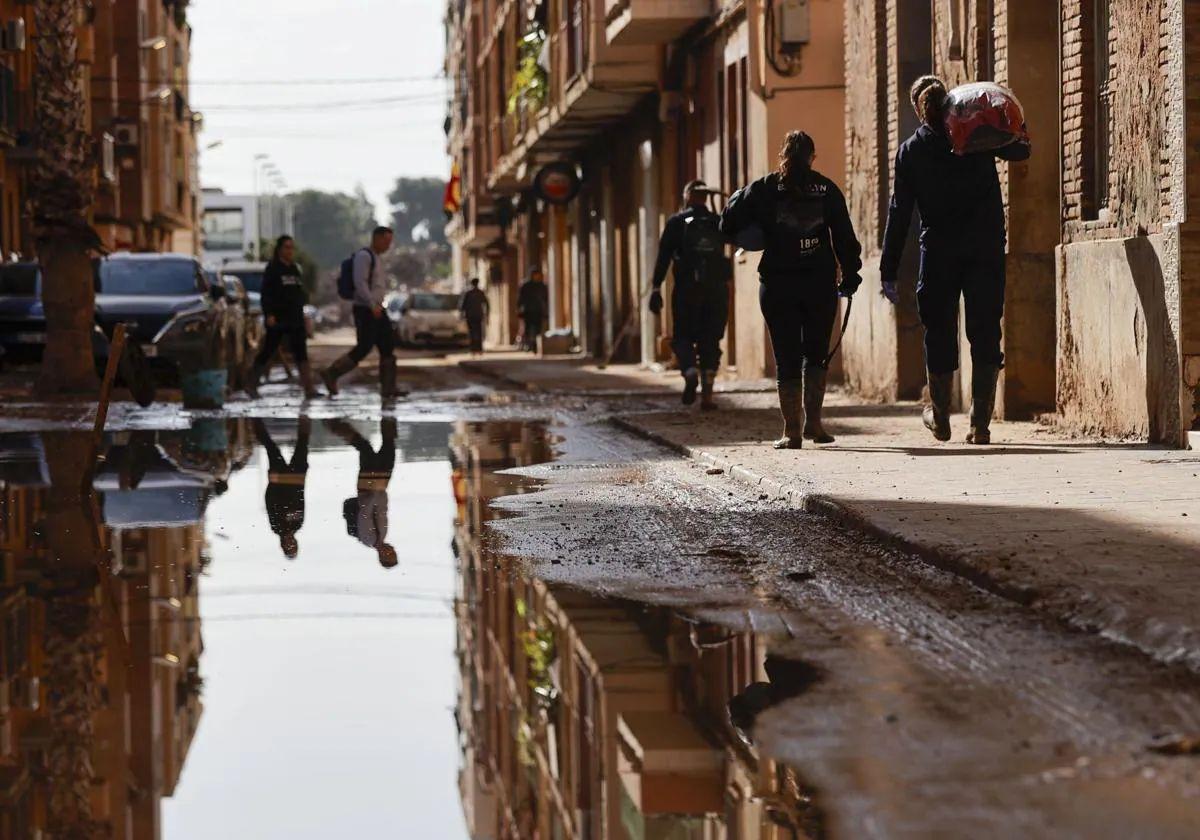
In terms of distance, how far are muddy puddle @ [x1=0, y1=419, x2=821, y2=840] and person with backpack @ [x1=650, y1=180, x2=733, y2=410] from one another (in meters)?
8.26

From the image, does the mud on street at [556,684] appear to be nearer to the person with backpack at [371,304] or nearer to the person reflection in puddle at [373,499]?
the person reflection in puddle at [373,499]

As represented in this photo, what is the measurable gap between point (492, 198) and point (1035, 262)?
181 ft

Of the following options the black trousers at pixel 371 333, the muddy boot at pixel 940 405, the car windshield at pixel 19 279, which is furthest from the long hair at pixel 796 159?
the car windshield at pixel 19 279

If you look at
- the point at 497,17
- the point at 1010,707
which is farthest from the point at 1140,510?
the point at 497,17

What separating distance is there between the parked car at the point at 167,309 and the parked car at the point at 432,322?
31626 millimetres

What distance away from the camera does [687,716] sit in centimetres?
536

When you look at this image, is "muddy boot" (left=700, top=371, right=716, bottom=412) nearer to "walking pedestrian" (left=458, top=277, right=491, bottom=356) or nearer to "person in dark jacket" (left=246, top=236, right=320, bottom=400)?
"person in dark jacket" (left=246, top=236, right=320, bottom=400)

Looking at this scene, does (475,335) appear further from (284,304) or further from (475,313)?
(284,304)

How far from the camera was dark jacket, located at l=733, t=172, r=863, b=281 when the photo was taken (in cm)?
1362

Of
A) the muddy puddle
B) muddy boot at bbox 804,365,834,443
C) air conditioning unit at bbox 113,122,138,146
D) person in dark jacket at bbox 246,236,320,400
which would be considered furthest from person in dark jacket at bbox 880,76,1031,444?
air conditioning unit at bbox 113,122,138,146

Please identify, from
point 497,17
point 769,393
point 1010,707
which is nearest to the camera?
point 1010,707

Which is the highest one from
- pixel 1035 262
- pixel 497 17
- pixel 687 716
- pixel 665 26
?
pixel 497 17

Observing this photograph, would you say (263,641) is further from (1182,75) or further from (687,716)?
(1182,75)

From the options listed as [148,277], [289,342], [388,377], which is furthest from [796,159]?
[148,277]
